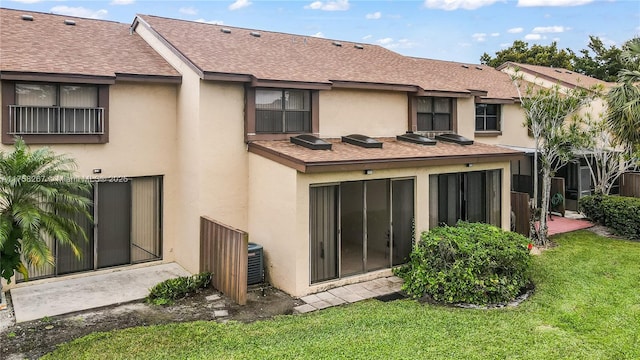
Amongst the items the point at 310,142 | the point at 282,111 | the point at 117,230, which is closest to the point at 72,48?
the point at 117,230

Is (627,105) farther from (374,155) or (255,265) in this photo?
(255,265)

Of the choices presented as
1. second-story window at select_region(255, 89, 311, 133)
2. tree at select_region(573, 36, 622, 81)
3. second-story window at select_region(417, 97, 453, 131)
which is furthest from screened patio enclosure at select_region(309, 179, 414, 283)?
tree at select_region(573, 36, 622, 81)

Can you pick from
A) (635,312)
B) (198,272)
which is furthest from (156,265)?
(635,312)

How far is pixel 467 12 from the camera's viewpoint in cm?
2480

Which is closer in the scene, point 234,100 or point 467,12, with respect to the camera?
point 234,100

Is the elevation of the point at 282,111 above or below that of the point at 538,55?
below

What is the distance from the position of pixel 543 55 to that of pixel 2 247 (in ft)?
143

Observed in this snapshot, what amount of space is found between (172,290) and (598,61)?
154 feet

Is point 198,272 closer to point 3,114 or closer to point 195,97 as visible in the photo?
point 195,97

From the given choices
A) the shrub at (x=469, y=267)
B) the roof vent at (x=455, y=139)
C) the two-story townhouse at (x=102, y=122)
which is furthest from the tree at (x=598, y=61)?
the two-story townhouse at (x=102, y=122)

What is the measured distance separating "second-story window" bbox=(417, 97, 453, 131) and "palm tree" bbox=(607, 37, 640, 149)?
661 centimetres

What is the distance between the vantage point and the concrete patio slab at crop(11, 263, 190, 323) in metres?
9.60

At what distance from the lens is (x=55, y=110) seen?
11266mm

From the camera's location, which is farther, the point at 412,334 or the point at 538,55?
the point at 538,55
